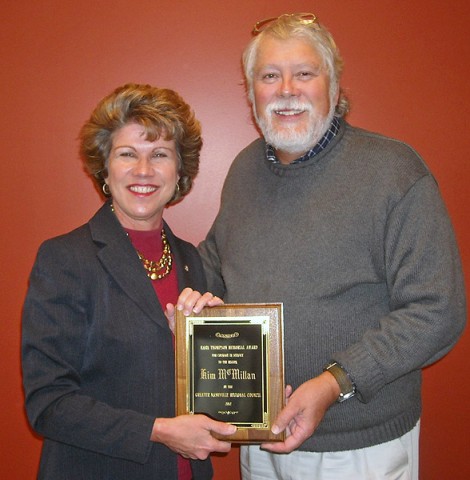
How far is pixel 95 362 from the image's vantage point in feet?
5.38

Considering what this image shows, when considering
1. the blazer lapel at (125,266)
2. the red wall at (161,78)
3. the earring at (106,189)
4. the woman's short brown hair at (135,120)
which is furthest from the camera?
the red wall at (161,78)

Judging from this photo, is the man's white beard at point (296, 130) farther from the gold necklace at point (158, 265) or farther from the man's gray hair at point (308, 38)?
the gold necklace at point (158, 265)

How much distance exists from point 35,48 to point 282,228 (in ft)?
4.18

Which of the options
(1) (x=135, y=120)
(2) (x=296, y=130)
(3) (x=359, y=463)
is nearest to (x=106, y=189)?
(1) (x=135, y=120)

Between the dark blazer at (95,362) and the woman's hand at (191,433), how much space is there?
1.5 inches

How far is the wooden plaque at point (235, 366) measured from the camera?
1.59 metres

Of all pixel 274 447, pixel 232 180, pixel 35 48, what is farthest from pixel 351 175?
pixel 35 48

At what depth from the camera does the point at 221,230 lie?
6.94 ft

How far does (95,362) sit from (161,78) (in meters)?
1.23

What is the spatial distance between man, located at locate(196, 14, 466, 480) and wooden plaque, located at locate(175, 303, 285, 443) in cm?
7

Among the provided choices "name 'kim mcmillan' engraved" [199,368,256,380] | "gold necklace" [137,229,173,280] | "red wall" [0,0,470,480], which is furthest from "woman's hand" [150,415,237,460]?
"red wall" [0,0,470,480]

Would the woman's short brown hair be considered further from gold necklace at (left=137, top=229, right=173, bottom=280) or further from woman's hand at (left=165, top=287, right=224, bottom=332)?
woman's hand at (left=165, top=287, right=224, bottom=332)

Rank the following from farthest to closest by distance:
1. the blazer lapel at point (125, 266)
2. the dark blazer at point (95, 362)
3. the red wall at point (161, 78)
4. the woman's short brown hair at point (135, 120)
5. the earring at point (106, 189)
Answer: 1. the red wall at point (161, 78)
2. the earring at point (106, 189)
3. the woman's short brown hair at point (135, 120)
4. the blazer lapel at point (125, 266)
5. the dark blazer at point (95, 362)

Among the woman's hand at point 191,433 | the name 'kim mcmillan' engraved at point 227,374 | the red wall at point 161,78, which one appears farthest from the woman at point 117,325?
the red wall at point 161,78
